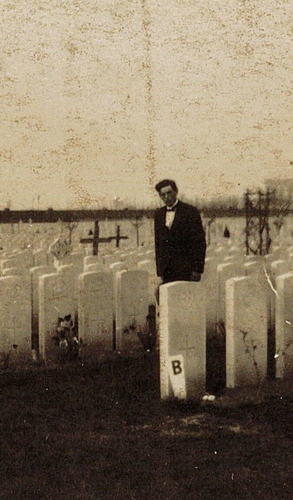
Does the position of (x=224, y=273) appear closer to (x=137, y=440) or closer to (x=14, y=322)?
(x=14, y=322)

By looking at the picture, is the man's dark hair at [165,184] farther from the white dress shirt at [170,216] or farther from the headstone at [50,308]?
the headstone at [50,308]

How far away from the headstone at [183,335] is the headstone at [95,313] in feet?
6.70

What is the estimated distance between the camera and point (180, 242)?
707cm

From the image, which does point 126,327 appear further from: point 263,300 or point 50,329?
point 263,300

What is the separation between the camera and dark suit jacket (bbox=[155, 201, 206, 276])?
7.00 m

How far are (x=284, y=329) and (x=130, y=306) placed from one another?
2.18m

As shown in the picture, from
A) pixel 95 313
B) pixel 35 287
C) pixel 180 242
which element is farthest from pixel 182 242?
pixel 35 287

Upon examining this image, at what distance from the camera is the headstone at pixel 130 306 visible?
7.99m

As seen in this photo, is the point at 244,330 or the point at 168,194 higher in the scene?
the point at 168,194

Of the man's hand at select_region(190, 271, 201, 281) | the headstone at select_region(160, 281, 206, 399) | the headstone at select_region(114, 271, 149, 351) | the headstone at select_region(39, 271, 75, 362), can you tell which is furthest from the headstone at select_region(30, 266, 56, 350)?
the headstone at select_region(160, 281, 206, 399)

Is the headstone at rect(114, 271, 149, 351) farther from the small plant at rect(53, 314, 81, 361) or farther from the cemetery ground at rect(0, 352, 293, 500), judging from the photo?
the cemetery ground at rect(0, 352, 293, 500)

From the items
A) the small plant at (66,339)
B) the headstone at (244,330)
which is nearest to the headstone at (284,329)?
the headstone at (244,330)

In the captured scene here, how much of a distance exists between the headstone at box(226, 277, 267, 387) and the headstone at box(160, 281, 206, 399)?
0.94ft

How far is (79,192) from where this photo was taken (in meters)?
12.6
